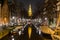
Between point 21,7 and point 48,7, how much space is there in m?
2.95

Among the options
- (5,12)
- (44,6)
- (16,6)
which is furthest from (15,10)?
(5,12)

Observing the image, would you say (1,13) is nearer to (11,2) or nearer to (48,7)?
(11,2)

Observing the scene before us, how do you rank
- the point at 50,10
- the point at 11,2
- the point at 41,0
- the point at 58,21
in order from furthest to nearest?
the point at 11,2 → the point at 50,10 → the point at 41,0 → the point at 58,21

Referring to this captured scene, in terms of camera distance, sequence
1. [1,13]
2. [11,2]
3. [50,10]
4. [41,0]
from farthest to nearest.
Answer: [1,13] → [11,2] → [50,10] → [41,0]

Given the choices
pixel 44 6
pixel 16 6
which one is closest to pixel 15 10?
pixel 16 6

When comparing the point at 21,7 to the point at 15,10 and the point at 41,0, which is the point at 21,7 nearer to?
the point at 15,10

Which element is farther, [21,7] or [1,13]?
[1,13]

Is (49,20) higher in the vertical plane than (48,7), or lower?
lower

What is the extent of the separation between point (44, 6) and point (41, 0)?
2139 millimetres

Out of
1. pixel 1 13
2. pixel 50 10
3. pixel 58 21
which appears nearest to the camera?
pixel 58 21

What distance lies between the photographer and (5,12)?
25016mm

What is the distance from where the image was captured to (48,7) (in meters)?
19.7

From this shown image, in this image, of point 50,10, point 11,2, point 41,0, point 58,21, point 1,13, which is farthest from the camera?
point 1,13

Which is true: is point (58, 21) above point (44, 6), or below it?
below
